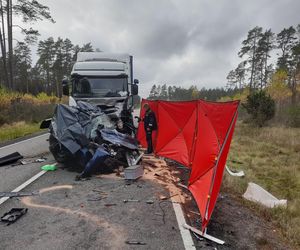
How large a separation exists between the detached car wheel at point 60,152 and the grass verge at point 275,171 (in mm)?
4324

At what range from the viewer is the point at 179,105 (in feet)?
30.0

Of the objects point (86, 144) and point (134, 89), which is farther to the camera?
point (134, 89)

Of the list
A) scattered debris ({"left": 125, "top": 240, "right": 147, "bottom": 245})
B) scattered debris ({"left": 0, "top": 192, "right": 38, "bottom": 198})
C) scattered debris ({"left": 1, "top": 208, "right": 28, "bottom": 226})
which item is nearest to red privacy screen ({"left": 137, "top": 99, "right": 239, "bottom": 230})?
scattered debris ({"left": 125, "top": 240, "right": 147, "bottom": 245})

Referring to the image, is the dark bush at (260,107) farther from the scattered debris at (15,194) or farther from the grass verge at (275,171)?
the scattered debris at (15,194)

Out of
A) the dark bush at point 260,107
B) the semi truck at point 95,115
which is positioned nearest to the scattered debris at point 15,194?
the semi truck at point 95,115

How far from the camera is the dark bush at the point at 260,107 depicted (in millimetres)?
21516

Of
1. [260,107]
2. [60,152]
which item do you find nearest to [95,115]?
[60,152]

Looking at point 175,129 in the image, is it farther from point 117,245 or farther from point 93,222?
point 117,245

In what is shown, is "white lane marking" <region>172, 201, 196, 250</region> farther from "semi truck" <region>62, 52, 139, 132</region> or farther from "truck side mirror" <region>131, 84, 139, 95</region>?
"truck side mirror" <region>131, 84, 139, 95</region>

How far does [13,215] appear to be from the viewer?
475cm

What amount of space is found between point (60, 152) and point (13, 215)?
3.60m

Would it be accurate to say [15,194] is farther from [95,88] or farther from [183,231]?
[95,88]

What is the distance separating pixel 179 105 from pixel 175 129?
0.81m

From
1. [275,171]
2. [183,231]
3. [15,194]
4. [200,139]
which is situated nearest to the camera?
[183,231]
